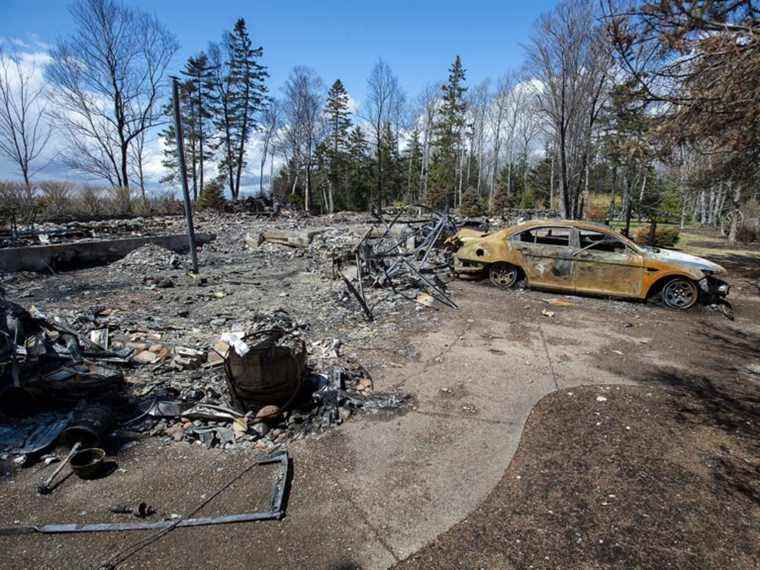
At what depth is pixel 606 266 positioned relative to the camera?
7656 mm

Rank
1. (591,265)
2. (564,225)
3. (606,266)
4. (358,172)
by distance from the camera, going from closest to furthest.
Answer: (606,266) → (591,265) → (564,225) → (358,172)

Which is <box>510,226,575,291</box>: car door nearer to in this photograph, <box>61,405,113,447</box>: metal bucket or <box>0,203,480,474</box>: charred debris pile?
<box>0,203,480,474</box>: charred debris pile

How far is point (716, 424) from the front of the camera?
3838 millimetres

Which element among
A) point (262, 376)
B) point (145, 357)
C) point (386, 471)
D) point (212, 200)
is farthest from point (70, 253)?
point (212, 200)

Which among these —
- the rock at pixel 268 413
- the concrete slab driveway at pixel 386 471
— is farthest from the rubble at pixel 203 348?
the concrete slab driveway at pixel 386 471

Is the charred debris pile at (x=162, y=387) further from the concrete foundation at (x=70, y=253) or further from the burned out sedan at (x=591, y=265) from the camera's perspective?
the concrete foundation at (x=70, y=253)

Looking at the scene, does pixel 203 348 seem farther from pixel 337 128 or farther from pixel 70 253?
pixel 337 128

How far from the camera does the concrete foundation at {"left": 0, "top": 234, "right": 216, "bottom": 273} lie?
10.3 metres

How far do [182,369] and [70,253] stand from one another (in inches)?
373

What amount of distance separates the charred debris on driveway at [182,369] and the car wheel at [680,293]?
13.8ft

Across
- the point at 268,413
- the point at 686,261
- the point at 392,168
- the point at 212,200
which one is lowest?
the point at 268,413

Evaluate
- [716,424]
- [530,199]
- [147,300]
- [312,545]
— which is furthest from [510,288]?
[530,199]

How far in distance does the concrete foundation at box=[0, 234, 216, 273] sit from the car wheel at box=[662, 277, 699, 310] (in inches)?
583

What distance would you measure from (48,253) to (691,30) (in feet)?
47.7
